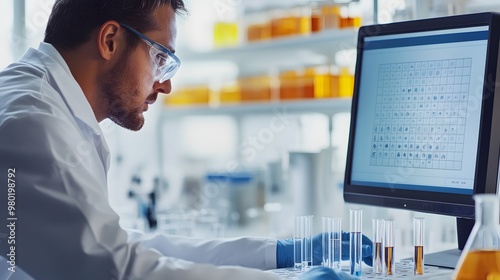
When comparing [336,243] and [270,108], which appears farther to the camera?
[270,108]

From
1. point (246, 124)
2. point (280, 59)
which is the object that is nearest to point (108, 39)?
point (280, 59)

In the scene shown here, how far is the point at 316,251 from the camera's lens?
1.35 meters

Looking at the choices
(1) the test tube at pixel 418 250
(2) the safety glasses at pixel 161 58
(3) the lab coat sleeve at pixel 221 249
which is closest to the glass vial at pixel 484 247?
(1) the test tube at pixel 418 250

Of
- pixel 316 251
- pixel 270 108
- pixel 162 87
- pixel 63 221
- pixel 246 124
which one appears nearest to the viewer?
pixel 63 221

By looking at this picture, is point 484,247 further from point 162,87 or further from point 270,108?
point 270,108

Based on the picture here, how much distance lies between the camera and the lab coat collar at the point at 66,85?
4.45 ft

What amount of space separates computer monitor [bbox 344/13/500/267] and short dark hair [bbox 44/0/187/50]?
1.60 feet

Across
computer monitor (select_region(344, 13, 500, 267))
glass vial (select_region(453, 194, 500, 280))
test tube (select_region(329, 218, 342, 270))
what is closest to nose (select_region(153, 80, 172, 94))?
computer monitor (select_region(344, 13, 500, 267))

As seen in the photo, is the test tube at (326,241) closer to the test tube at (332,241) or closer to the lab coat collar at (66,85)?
the test tube at (332,241)

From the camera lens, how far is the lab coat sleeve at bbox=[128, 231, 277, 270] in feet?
4.63

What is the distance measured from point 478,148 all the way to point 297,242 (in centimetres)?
38

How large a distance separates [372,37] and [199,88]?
270 centimetres

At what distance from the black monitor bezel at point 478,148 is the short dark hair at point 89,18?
498 millimetres

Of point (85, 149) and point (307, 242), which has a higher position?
point (85, 149)
